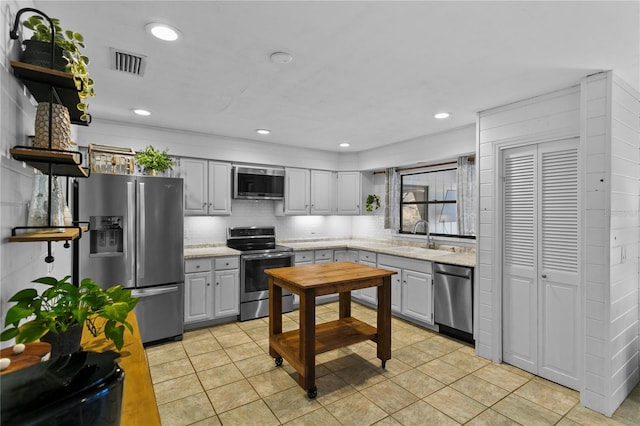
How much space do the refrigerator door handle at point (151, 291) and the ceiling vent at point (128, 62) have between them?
222cm

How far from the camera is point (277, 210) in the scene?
5250mm

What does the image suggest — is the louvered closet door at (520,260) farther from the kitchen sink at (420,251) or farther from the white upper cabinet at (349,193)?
the white upper cabinet at (349,193)

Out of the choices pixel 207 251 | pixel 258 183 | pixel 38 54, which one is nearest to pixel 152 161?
pixel 207 251

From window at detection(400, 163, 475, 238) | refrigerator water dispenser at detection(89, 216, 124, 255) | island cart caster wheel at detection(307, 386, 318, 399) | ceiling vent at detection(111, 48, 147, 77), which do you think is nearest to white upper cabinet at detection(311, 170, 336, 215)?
window at detection(400, 163, 475, 238)

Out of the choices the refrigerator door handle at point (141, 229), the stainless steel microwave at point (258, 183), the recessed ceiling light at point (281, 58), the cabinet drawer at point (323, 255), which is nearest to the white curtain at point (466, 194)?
the cabinet drawer at point (323, 255)

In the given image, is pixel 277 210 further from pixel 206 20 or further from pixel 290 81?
pixel 206 20

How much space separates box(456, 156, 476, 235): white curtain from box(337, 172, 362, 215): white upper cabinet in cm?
183

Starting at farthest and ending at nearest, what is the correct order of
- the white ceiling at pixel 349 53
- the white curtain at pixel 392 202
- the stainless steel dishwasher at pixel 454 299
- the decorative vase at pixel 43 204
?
the white curtain at pixel 392 202 < the stainless steel dishwasher at pixel 454 299 < the white ceiling at pixel 349 53 < the decorative vase at pixel 43 204

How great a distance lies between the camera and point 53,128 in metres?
1.32

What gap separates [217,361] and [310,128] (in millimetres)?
2855

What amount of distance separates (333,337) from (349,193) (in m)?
3.08

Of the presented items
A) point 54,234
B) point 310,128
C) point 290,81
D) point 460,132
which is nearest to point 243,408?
point 54,234

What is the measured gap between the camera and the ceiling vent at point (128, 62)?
7.17ft

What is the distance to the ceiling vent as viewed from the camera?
7.17 feet
